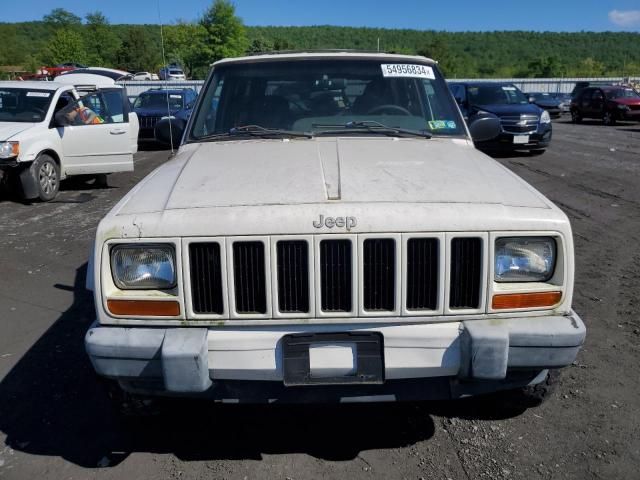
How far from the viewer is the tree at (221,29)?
4859 centimetres

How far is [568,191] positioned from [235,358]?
325 inches

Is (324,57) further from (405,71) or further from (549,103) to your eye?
(549,103)

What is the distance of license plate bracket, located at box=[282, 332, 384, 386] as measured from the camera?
252cm

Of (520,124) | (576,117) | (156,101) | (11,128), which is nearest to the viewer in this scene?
(11,128)

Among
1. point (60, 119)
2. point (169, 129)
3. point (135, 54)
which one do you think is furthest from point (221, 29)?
point (169, 129)

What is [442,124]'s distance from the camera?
4031 millimetres

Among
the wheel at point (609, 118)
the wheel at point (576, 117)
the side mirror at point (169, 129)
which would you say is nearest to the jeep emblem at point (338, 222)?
the side mirror at point (169, 129)

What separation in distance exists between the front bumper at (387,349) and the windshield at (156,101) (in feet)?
48.9

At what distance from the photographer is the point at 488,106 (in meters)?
14.6

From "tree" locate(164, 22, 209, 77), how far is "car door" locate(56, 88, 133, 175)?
3800 cm

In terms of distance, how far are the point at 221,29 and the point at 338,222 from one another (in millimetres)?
49942

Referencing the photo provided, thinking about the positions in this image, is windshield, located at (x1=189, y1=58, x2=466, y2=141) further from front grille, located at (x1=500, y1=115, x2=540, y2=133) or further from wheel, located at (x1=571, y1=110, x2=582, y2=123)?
wheel, located at (x1=571, y1=110, x2=582, y2=123)

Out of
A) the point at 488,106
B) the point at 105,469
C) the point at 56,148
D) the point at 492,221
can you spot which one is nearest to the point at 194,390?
the point at 105,469

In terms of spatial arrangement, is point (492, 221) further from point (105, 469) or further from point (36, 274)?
point (36, 274)
